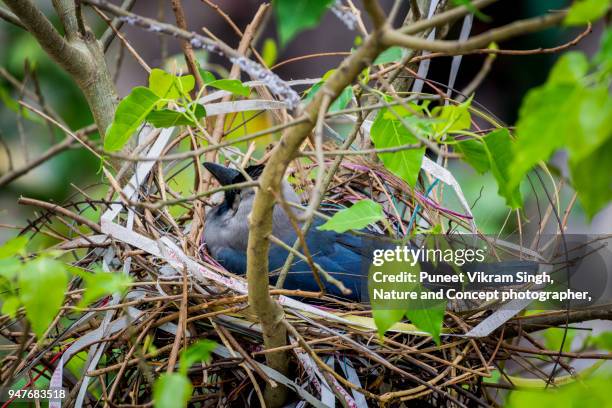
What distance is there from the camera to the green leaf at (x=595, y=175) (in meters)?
0.63

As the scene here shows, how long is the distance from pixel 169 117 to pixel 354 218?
459 millimetres

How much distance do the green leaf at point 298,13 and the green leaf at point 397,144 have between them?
20.5 inches

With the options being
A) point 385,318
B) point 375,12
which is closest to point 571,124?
point 375,12

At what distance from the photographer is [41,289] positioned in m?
0.84

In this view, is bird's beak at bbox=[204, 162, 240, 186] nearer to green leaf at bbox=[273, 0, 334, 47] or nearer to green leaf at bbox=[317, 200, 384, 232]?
green leaf at bbox=[317, 200, 384, 232]

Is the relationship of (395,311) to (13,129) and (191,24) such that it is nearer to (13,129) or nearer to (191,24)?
(13,129)

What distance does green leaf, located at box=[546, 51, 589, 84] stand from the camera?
654 mm

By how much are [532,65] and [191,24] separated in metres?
1.65

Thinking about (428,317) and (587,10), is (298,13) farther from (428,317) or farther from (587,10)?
(428,317)

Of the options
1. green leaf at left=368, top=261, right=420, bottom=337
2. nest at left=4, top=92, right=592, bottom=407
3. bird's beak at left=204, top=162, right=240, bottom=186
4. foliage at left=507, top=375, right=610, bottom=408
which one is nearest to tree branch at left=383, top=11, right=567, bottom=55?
foliage at left=507, top=375, right=610, bottom=408

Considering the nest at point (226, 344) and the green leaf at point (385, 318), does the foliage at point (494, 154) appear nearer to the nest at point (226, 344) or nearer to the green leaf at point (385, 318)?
the green leaf at point (385, 318)

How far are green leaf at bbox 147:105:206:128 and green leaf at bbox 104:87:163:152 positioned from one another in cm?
3

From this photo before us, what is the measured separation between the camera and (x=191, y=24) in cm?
350

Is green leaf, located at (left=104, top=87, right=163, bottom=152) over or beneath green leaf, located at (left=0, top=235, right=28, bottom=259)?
over
